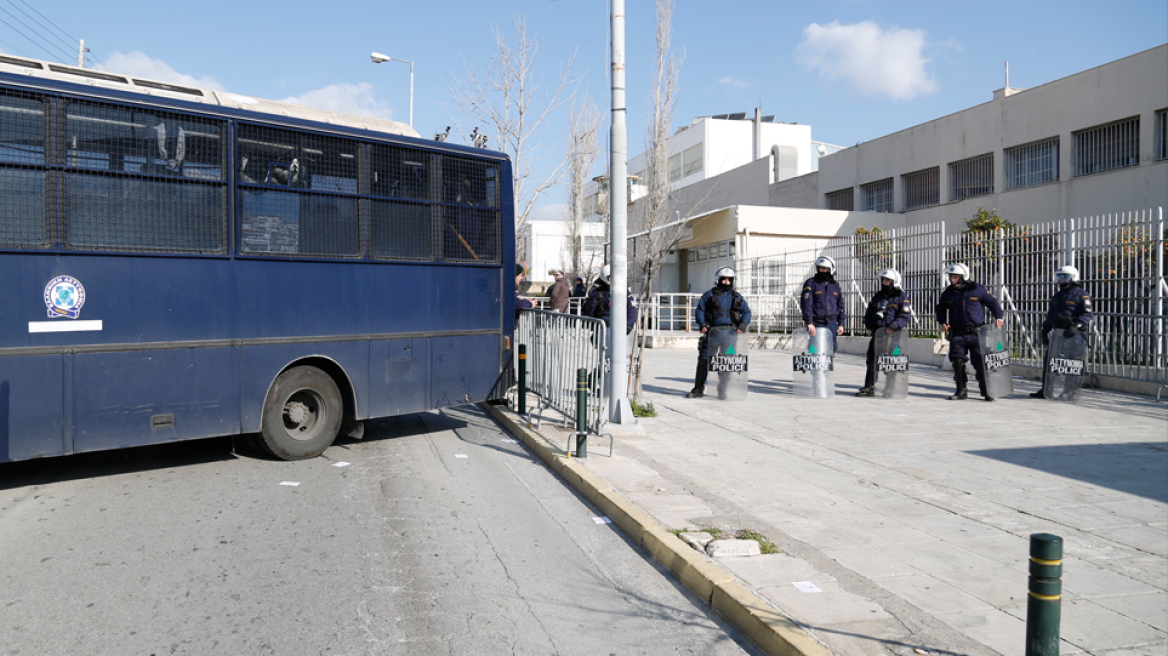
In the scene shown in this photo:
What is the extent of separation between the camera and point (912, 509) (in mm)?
6176

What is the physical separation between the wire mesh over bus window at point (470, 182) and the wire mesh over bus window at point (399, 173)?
264 millimetres

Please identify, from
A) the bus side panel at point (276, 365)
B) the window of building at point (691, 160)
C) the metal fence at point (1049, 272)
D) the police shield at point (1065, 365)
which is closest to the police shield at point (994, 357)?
the police shield at point (1065, 365)

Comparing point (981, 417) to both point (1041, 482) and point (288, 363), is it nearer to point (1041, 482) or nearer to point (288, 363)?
point (1041, 482)

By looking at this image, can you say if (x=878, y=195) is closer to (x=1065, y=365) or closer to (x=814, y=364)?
(x=1065, y=365)

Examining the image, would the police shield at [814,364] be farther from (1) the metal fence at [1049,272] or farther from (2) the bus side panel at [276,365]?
(2) the bus side panel at [276,365]

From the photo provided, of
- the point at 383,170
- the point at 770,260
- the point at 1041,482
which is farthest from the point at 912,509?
the point at 770,260

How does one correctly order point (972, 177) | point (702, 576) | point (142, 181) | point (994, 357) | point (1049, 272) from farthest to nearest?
point (972, 177) < point (1049, 272) < point (994, 357) < point (142, 181) < point (702, 576)

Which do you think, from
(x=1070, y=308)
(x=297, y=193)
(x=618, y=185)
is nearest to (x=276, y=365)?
(x=297, y=193)

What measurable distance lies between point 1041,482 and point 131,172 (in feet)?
27.1

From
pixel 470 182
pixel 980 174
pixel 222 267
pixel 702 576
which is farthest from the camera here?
pixel 980 174

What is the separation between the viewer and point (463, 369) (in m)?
9.51

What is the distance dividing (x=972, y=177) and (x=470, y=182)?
2569cm

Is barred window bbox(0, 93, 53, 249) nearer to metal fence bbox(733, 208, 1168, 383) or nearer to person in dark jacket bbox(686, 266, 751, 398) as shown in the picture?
person in dark jacket bbox(686, 266, 751, 398)

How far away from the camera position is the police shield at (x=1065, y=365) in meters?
12.2
